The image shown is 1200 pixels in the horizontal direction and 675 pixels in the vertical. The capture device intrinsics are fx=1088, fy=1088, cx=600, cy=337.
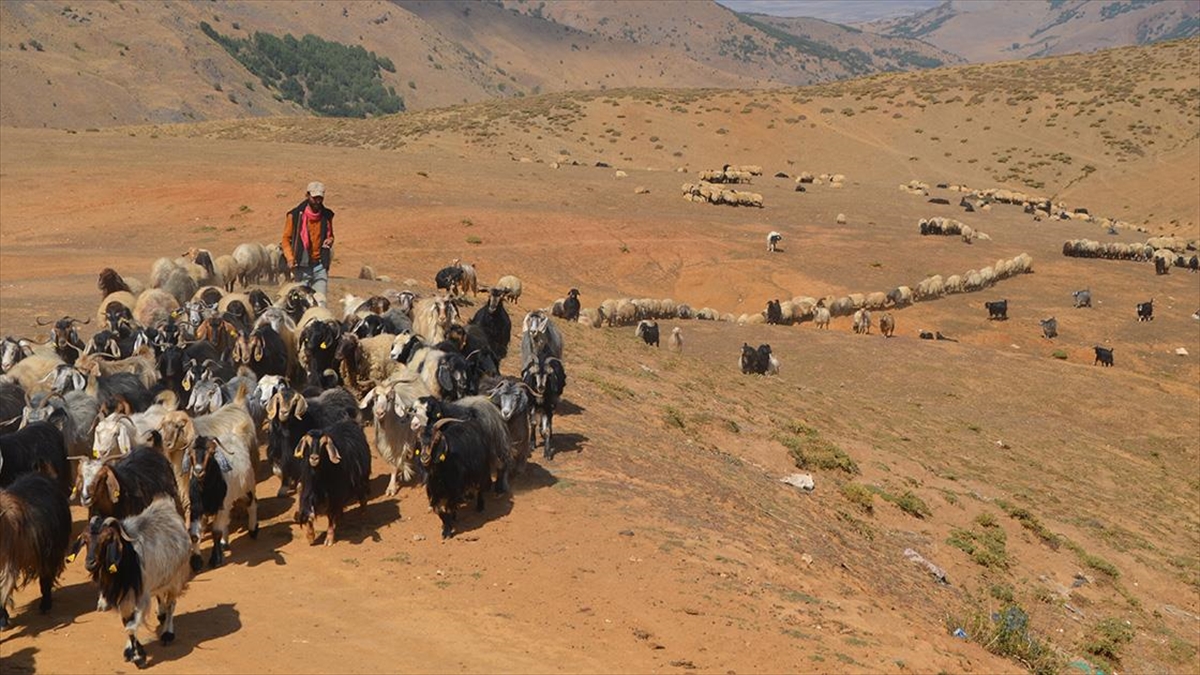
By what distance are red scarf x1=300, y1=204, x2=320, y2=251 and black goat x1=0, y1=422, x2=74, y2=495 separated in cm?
638

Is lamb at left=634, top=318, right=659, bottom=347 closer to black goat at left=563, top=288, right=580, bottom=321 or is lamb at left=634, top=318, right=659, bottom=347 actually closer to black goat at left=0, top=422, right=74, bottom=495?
black goat at left=563, top=288, right=580, bottom=321

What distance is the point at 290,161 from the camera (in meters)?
49.2

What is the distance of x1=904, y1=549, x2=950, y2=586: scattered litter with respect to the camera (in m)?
14.5

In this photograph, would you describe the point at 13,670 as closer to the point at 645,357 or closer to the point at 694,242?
the point at 645,357

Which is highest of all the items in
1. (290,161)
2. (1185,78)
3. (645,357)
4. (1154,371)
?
(1185,78)

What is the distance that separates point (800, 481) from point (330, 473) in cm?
803

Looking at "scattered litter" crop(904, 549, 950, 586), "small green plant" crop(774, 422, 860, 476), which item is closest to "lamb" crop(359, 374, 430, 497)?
"scattered litter" crop(904, 549, 950, 586)

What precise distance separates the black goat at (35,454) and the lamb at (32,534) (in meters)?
0.78

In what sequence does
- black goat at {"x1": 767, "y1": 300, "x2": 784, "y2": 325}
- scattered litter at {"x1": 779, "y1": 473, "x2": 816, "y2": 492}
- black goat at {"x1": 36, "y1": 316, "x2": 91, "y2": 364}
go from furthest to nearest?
black goat at {"x1": 767, "y1": 300, "x2": 784, "y2": 325} < scattered litter at {"x1": 779, "y1": 473, "x2": 816, "y2": 492} < black goat at {"x1": 36, "y1": 316, "x2": 91, "y2": 364}

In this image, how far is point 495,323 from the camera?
56.2ft

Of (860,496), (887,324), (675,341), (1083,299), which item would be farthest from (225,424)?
(1083,299)

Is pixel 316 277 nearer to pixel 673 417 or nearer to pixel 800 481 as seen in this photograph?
pixel 673 417

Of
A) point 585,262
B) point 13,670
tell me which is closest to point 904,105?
point 585,262

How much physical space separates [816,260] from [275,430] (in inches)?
1256
